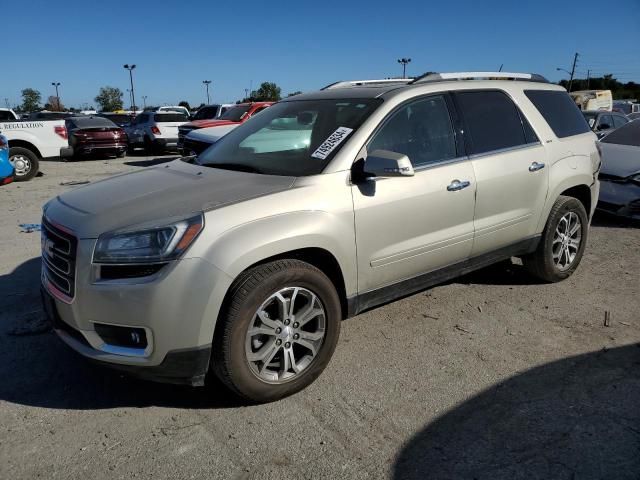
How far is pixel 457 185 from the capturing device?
366 centimetres

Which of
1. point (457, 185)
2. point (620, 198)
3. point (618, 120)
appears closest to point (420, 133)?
point (457, 185)

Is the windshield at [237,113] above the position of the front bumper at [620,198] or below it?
above

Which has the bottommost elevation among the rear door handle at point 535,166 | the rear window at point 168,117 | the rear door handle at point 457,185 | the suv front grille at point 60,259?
the suv front grille at point 60,259

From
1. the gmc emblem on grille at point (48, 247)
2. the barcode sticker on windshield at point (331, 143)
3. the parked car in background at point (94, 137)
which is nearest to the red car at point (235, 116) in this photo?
the parked car in background at point (94, 137)

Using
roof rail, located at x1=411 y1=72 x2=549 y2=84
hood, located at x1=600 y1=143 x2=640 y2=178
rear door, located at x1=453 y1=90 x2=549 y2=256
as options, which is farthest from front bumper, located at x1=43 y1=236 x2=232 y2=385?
hood, located at x1=600 y1=143 x2=640 y2=178

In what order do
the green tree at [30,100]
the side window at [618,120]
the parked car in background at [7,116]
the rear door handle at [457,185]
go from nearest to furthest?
the rear door handle at [457,185], the side window at [618,120], the parked car in background at [7,116], the green tree at [30,100]

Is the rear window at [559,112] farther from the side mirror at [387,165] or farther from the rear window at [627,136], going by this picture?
the rear window at [627,136]

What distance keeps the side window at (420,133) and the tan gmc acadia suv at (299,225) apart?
0.01 meters

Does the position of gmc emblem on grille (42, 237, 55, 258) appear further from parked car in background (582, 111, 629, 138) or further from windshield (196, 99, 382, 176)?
parked car in background (582, 111, 629, 138)

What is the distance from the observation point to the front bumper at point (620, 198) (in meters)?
6.97

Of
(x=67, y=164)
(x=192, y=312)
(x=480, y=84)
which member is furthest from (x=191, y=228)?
(x=67, y=164)

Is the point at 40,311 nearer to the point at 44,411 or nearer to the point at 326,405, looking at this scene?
the point at 44,411

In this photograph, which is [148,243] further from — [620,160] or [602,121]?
[602,121]

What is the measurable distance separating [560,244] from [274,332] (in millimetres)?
3094
